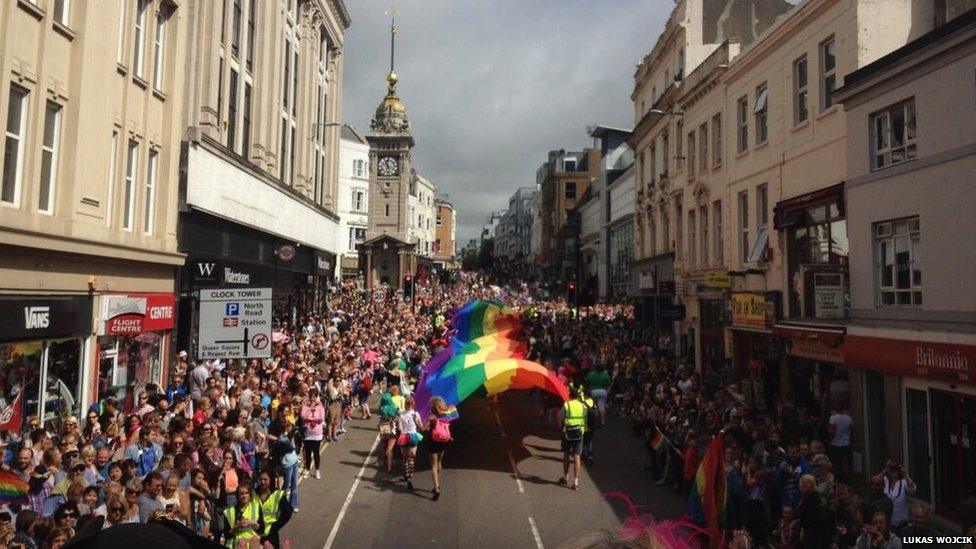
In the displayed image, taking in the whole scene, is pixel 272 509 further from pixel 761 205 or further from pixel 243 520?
pixel 761 205

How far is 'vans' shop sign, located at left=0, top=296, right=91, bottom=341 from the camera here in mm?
12594

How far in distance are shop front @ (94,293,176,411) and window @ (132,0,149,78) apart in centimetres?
577

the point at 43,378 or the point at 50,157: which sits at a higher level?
the point at 50,157

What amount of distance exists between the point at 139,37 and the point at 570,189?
7594 centimetres

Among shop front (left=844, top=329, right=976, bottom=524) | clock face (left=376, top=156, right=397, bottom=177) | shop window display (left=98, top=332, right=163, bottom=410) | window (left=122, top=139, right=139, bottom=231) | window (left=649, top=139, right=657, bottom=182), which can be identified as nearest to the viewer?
shop front (left=844, top=329, right=976, bottom=524)

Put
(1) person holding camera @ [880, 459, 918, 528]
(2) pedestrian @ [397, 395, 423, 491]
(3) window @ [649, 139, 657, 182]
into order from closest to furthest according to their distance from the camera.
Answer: (1) person holding camera @ [880, 459, 918, 528], (2) pedestrian @ [397, 395, 423, 491], (3) window @ [649, 139, 657, 182]

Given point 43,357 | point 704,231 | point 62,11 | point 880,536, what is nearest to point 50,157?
point 62,11

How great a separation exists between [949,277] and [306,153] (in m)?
29.6

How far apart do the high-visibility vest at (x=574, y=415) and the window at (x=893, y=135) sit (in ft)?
26.8

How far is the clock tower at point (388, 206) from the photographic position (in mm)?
81375

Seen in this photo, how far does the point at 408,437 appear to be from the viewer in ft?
43.9

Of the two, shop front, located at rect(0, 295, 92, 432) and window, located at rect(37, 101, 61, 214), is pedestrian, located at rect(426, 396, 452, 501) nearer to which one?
shop front, located at rect(0, 295, 92, 432)

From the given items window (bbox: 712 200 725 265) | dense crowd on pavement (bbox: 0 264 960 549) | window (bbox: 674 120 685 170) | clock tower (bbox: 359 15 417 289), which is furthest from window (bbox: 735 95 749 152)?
clock tower (bbox: 359 15 417 289)

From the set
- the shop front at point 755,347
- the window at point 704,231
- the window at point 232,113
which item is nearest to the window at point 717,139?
the window at point 704,231
